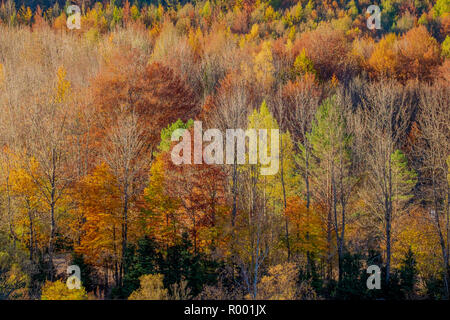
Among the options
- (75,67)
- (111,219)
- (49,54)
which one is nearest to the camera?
(111,219)

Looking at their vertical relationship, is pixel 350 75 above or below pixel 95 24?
below

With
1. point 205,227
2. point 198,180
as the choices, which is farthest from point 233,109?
point 205,227

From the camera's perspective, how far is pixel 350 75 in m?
51.0

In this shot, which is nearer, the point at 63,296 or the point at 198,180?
the point at 63,296

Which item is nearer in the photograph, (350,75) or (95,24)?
(350,75)

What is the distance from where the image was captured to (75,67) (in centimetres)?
4675

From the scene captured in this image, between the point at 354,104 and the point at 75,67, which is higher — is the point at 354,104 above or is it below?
below
